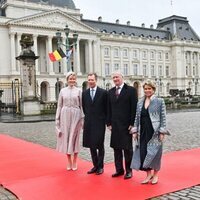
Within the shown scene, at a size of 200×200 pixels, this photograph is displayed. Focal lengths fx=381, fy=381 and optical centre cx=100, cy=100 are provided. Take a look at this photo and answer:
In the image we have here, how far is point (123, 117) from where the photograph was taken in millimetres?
7156

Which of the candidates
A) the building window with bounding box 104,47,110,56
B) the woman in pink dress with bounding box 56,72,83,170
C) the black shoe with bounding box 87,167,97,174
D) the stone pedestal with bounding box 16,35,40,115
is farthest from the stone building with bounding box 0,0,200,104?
the black shoe with bounding box 87,167,97,174

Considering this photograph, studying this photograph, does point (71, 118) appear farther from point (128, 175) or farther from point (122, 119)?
point (128, 175)

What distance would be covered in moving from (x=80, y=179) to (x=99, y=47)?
76.1 meters

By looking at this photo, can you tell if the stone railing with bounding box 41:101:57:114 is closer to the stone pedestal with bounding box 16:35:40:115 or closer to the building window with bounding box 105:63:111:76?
the stone pedestal with bounding box 16:35:40:115

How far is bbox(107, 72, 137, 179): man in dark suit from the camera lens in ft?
23.4

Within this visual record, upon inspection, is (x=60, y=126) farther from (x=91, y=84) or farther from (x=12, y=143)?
(x=12, y=143)

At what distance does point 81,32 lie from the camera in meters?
77.0

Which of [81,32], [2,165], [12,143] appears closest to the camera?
[2,165]

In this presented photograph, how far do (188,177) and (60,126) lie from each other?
113 inches

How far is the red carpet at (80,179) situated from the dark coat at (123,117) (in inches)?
27.2

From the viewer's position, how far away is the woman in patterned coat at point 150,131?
664 cm

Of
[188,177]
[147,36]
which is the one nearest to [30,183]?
[188,177]

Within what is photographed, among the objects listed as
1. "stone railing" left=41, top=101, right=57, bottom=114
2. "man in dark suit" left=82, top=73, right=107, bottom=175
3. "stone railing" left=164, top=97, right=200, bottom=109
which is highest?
"man in dark suit" left=82, top=73, right=107, bottom=175

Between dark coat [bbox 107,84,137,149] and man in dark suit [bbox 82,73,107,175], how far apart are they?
436 mm
